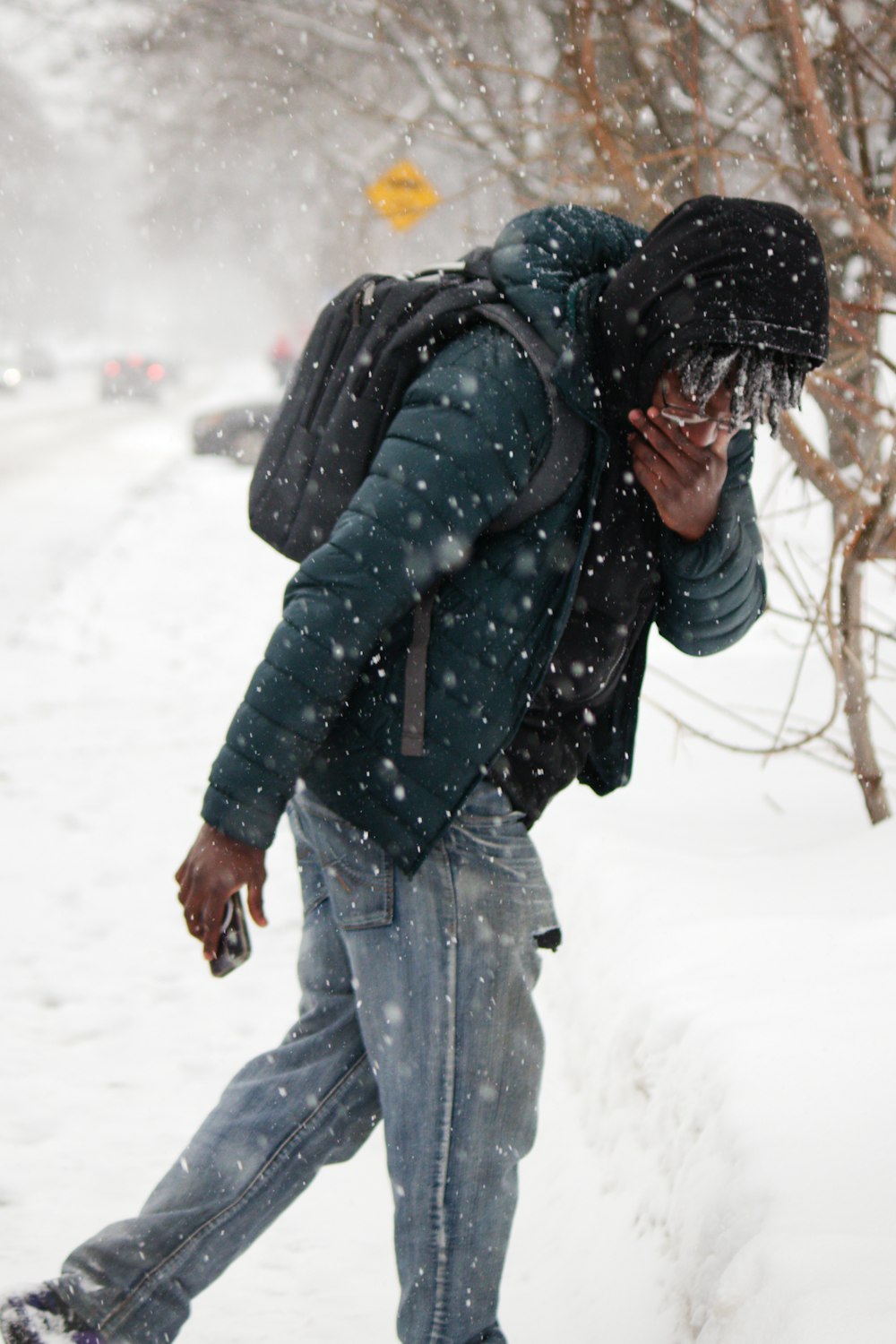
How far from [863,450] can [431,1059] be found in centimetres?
327

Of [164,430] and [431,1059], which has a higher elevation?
[164,430]

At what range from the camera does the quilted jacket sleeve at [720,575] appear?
175 centimetres

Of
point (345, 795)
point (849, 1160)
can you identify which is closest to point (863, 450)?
point (849, 1160)

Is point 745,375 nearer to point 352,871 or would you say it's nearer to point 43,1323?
point 352,871

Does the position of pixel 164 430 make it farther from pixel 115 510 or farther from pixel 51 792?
pixel 51 792

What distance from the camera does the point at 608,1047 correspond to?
2.95 m

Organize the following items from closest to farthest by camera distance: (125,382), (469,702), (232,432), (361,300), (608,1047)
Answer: (469,702)
(361,300)
(608,1047)
(232,432)
(125,382)

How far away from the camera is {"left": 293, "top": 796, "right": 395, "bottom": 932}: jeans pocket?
68.7 inches

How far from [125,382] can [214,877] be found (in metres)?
37.1

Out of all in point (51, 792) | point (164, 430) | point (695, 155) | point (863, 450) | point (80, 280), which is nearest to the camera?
point (695, 155)

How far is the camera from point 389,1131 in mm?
1766

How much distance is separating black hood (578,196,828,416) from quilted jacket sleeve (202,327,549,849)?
0.39 feet

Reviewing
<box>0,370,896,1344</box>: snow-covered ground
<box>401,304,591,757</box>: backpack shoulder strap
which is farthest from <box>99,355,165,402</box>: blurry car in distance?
<box>401,304,591,757</box>: backpack shoulder strap

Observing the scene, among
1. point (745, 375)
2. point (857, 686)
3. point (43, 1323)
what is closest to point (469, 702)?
point (745, 375)
